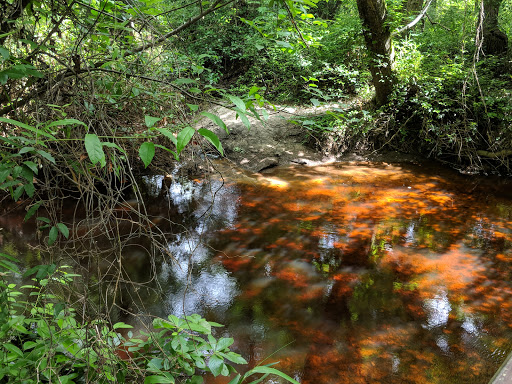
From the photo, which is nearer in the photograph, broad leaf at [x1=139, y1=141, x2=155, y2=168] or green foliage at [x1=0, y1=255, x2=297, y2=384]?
broad leaf at [x1=139, y1=141, x2=155, y2=168]

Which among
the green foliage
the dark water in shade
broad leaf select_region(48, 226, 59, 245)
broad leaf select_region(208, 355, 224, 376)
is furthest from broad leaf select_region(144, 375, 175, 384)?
broad leaf select_region(48, 226, 59, 245)

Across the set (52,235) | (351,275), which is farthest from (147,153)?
(351,275)

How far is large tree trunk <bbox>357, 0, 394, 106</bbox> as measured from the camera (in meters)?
7.15

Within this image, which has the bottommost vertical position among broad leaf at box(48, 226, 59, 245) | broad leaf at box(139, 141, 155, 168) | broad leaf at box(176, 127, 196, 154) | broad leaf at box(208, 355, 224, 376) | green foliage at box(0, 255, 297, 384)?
green foliage at box(0, 255, 297, 384)

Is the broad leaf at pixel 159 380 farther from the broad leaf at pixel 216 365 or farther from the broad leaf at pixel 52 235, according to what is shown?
the broad leaf at pixel 52 235

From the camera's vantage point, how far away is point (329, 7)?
45.1ft

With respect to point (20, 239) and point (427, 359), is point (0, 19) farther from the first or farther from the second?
point (20, 239)

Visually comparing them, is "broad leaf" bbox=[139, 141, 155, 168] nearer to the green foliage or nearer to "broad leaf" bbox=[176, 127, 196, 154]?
"broad leaf" bbox=[176, 127, 196, 154]

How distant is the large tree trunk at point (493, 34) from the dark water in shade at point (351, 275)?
140 inches

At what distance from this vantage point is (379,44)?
295 inches

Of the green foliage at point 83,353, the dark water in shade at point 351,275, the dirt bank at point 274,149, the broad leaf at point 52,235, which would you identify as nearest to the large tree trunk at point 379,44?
the dirt bank at point 274,149

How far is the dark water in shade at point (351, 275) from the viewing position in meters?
3.04

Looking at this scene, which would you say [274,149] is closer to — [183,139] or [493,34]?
[493,34]

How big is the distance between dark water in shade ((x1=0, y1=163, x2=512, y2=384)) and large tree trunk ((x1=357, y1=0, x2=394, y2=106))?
7.41ft
